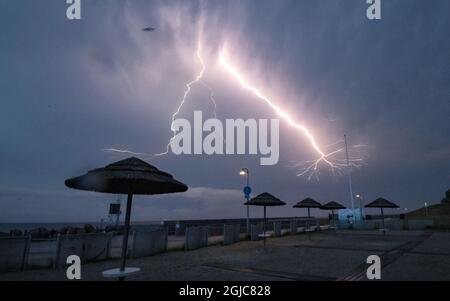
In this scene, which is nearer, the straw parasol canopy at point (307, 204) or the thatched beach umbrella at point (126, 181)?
the thatched beach umbrella at point (126, 181)

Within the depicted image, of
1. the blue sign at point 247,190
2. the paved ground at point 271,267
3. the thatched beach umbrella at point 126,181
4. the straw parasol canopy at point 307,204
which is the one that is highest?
the blue sign at point 247,190

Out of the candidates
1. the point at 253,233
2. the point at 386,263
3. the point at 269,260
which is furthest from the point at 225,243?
the point at 386,263

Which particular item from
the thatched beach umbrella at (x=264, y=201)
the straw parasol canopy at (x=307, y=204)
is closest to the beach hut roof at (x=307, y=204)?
the straw parasol canopy at (x=307, y=204)

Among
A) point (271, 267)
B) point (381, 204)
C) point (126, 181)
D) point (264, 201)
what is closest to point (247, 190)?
point (264, 201)

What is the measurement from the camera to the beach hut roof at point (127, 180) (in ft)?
18.7

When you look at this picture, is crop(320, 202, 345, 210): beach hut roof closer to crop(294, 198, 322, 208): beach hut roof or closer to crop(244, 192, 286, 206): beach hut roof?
crop(294, 198, 322, 208): beach hut roof

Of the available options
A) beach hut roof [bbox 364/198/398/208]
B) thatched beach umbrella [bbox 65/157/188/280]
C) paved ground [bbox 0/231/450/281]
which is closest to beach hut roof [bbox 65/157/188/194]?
thatched beach umbrella [bbox 65/157/188/280]

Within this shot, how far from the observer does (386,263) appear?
30.5 feet

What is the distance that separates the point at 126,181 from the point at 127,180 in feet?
0.29

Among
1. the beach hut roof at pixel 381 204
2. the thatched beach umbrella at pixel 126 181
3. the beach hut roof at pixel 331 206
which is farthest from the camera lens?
the beach hut roof at pixel 331 206

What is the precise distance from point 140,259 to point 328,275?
20.9 feet

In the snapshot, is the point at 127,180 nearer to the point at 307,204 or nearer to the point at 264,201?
the point at 264,201

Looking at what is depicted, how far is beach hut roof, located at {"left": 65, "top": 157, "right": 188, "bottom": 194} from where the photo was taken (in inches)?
225

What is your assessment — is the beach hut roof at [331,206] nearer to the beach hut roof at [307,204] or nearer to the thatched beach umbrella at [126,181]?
the beach hut roof at [307,204]
